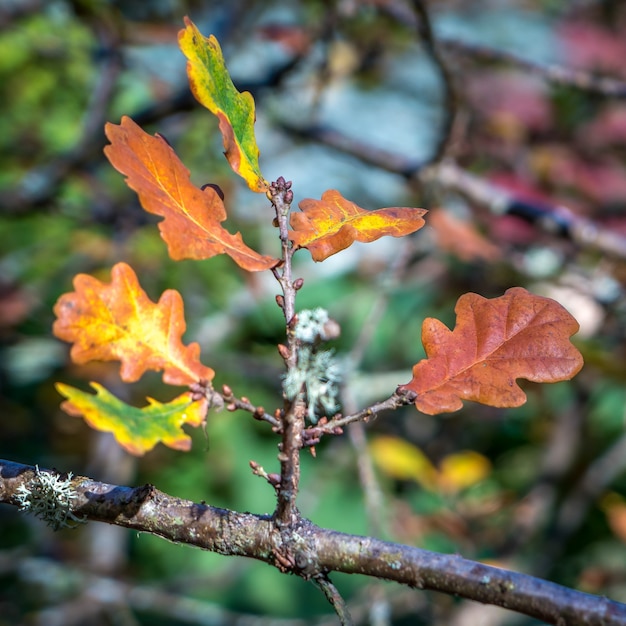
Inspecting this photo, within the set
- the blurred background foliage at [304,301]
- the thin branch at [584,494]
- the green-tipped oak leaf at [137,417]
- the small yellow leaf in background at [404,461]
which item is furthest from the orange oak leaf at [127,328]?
the thin branch at [584,494]

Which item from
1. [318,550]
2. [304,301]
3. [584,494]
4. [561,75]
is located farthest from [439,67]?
[304,301]

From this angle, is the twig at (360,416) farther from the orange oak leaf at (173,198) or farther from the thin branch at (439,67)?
the thin branch at (439,67)

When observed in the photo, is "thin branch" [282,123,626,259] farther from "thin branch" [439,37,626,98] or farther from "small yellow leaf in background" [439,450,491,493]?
"small yellow leaf in background" [439,450,491,493]

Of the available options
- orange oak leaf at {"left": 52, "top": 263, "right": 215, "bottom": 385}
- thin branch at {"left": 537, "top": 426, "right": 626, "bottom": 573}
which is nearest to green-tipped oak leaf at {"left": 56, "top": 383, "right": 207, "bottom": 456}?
orange oak leaf at {"left": 52, "top": 263, "right": 215, "bottom": 385}

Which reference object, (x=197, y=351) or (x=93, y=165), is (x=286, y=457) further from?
(x=93, y=165)

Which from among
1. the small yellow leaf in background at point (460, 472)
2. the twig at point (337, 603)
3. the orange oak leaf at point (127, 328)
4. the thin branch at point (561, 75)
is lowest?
the twig at point (337, 603)

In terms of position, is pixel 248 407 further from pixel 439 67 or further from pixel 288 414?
pixel 439 67
